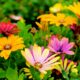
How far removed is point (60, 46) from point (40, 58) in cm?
15

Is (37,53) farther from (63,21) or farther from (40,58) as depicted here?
(63,21)

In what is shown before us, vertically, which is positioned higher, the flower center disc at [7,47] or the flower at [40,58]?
the flower center disc at [7,47]

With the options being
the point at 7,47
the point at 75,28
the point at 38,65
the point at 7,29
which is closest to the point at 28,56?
A: the point at 38,65

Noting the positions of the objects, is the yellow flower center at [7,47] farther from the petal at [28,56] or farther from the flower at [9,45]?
the petal at [28,56]

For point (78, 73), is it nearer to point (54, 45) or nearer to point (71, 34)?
point (54, 45)

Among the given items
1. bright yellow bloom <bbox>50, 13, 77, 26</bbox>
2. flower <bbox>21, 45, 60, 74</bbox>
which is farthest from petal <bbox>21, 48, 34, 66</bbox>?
bright yellow bloom <bbox>50, 13, 77, 26</bbox>

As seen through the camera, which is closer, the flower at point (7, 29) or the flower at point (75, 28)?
the flower at point (7, 29)

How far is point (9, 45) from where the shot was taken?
169 cm

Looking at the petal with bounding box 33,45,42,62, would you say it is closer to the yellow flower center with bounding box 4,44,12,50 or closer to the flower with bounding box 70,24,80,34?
the yellow flower center with bounding box 4,44,12,50

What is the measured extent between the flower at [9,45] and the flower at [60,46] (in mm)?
131

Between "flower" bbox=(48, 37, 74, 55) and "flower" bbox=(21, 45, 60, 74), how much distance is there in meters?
0.06

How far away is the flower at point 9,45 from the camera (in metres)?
1.61

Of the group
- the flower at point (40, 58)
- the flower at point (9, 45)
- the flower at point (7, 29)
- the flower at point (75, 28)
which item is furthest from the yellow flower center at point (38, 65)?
the flower at point (75, 28)

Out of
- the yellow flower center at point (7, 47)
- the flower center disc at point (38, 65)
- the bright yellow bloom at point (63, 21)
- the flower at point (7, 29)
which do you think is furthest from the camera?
the bright yellow bloom at point (63, 21)
